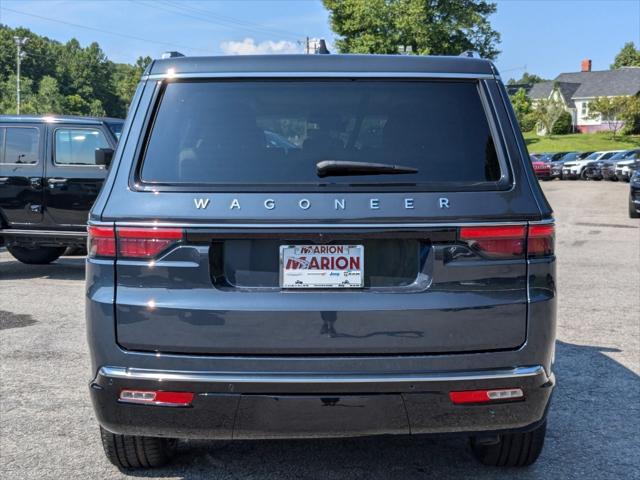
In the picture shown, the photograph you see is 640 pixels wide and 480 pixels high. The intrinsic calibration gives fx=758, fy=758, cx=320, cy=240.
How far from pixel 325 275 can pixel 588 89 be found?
11381 cm

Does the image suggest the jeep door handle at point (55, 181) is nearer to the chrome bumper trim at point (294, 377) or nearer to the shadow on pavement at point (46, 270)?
the shadow on pavement at point (46, 270)

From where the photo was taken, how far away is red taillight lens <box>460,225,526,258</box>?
3.03m

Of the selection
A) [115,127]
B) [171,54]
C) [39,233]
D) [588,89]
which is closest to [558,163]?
[115,127]

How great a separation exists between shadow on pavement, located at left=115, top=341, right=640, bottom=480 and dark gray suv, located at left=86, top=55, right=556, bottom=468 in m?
0.70

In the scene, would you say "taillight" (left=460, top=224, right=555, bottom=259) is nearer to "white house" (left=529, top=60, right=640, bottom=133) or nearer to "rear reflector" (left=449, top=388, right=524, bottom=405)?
"rear reflector" (left=449, top=388, right=524, bottom=405)

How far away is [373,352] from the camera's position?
297cm

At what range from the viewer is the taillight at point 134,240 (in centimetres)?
300

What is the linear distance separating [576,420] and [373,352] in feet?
7.27

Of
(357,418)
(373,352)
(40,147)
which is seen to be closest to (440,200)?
(373,352)

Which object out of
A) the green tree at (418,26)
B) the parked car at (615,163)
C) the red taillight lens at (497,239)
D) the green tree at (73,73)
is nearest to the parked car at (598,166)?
the parked car at (615,163)

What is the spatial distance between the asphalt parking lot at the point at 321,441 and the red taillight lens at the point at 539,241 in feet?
3.27

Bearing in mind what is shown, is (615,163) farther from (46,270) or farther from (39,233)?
(39,233)

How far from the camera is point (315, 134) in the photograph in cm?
316

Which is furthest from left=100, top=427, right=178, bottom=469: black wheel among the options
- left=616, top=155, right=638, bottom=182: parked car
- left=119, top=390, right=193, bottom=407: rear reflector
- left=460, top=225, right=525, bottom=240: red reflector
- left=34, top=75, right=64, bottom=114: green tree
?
left=34, top=75, right=64, bottom=114: green tree
